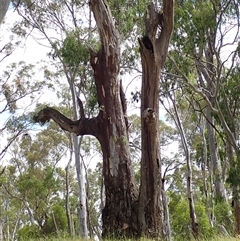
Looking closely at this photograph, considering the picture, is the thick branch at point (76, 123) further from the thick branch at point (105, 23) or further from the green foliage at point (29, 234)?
the green foliage at point (29, 234)

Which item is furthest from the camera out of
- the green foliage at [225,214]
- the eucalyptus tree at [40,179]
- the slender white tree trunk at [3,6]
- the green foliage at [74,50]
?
the eucalyptus tree at [40,179]

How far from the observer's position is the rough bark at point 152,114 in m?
7.21

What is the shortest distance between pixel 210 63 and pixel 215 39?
0.94m

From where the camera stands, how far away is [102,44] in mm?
9109

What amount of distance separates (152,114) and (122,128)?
60.1 inches

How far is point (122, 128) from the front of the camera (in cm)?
873

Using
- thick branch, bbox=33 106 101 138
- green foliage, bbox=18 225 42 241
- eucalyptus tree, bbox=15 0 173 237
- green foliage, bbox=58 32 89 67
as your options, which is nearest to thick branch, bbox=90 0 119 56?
eucalyptus tree, bbox=15 0 173 237

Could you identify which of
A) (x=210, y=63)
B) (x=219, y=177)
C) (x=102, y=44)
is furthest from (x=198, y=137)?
(x=102, y=44)

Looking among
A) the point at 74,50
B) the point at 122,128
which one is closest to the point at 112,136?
the point at 122,128

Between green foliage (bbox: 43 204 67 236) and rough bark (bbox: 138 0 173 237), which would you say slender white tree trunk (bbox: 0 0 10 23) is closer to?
rough bark (bbox: 138 0 173 237)

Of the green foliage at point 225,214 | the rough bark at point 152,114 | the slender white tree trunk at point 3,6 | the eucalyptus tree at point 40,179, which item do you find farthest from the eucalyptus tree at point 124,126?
the eucalyptus tree at point 40,179

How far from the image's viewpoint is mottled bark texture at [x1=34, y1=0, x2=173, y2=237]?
7.34m

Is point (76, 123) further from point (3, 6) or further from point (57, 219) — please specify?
point (57, 219)

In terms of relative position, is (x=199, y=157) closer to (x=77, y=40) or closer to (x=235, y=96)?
(x=235, y=96)
